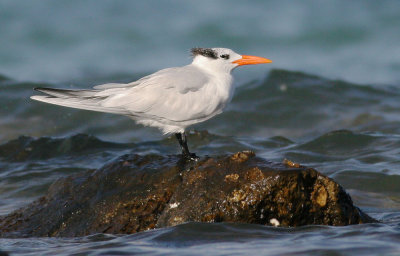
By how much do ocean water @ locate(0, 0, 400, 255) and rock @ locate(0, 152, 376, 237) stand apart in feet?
0.38

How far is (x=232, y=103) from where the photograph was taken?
1054 centimetres

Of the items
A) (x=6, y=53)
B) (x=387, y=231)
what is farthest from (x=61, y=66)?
(x=387, y=231)

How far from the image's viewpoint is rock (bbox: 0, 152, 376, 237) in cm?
427

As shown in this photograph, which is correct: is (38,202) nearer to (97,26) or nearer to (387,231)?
(387,231)

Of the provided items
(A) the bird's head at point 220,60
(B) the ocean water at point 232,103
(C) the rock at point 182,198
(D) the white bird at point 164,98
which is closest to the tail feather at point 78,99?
(D) the white bird at point 164,98

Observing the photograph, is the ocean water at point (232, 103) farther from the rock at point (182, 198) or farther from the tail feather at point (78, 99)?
the tail feather at point (78, 99)

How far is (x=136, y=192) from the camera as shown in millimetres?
4648

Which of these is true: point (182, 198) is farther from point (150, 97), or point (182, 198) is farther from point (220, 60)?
point (220, 60)

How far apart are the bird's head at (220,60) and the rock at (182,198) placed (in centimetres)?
144

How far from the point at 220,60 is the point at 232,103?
4.38 m

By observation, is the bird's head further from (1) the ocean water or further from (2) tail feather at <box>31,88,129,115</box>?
(1) the ocean water

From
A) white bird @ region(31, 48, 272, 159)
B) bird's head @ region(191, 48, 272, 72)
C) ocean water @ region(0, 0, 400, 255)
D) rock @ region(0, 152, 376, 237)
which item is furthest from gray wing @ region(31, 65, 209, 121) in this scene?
ocean water @ region(0, 0, 400, 255)

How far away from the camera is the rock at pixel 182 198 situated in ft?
14.0

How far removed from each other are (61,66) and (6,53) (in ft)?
5.62
